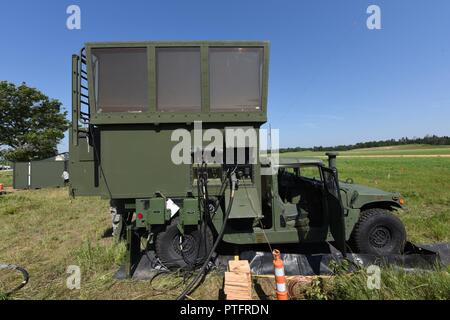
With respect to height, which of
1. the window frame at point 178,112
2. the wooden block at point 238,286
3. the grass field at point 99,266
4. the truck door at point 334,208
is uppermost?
the window frame at point 178,112

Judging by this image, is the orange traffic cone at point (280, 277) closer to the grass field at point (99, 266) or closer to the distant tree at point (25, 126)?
the grass field at point (99, 266)

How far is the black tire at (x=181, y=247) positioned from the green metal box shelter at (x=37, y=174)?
50.0 ft

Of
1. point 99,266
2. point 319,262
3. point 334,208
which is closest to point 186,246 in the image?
point 99,266

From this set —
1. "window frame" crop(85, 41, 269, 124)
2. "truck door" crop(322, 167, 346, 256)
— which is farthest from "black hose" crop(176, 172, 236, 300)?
"truck door" crop(322, 167, 346, 256)

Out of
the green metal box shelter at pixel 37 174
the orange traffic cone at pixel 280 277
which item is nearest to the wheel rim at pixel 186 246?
the orange traffic cone at pixel 280 277

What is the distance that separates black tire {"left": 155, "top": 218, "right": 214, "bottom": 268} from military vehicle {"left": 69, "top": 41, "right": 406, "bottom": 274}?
15 mm

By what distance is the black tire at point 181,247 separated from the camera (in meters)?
4.17

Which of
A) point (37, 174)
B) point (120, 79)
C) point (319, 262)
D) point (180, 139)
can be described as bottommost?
point (319, 262)

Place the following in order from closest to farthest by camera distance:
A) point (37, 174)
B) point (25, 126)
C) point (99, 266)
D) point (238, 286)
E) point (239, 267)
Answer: point (238, 286) → point (239, 267) → point (99, 266) → point (37, 174) → point (25, 126)

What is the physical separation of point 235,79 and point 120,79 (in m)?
1.67

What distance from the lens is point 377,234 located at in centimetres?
439

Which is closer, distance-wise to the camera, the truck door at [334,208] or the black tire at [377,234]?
the truck door at [334,208]

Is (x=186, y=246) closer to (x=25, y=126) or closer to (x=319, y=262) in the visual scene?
(x=319, y=262)

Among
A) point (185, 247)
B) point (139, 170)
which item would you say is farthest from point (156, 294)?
point (139, 170)
